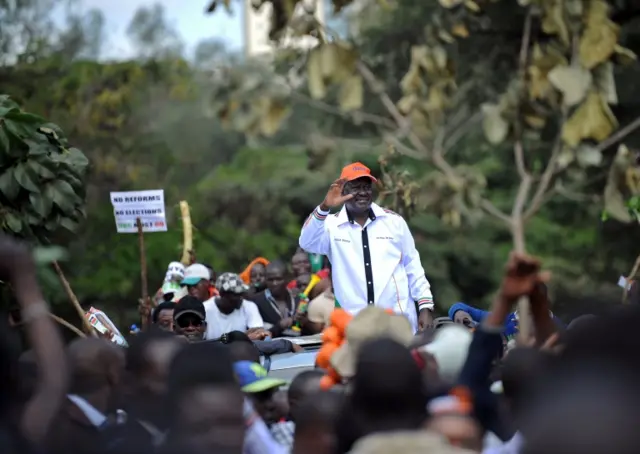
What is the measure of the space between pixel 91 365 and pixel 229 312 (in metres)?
5.07

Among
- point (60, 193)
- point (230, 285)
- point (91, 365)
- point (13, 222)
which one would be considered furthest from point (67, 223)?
point (91, 365)

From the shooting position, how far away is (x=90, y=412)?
4691 mm

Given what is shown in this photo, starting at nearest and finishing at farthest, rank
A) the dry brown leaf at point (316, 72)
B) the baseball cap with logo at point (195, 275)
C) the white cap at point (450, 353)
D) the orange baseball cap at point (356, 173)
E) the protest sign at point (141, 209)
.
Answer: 1. the white cap at point (450, 353)
2. the orange baseball cap at point (356, 173)
3. the dry brown leaf at point (316, 72)
4. the protest sign at point (141, 209)
5. the baseball cap with logo at point (195, 275)

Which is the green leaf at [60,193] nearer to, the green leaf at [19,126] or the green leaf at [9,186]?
the green leaf at [9,186]

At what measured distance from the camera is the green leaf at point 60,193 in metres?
8.91

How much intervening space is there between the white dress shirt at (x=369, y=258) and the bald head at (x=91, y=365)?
2902 millimetres

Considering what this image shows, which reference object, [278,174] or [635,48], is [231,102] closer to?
[635,48]

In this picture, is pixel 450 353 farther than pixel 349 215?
No

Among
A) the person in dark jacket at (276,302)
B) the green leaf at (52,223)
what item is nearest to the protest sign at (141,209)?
the person in dark jacket at (276,302)

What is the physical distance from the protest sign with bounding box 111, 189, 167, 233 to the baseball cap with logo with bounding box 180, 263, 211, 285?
50 cm

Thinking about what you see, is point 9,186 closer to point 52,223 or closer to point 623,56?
point 52,223

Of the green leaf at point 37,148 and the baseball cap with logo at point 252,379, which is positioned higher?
the green leaf at point 37,148

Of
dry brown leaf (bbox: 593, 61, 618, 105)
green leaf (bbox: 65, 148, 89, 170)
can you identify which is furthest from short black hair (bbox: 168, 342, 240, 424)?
dry brown leaf (bbox: 593, 61, 618, 105)

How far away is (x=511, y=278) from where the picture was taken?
4.21 meters
